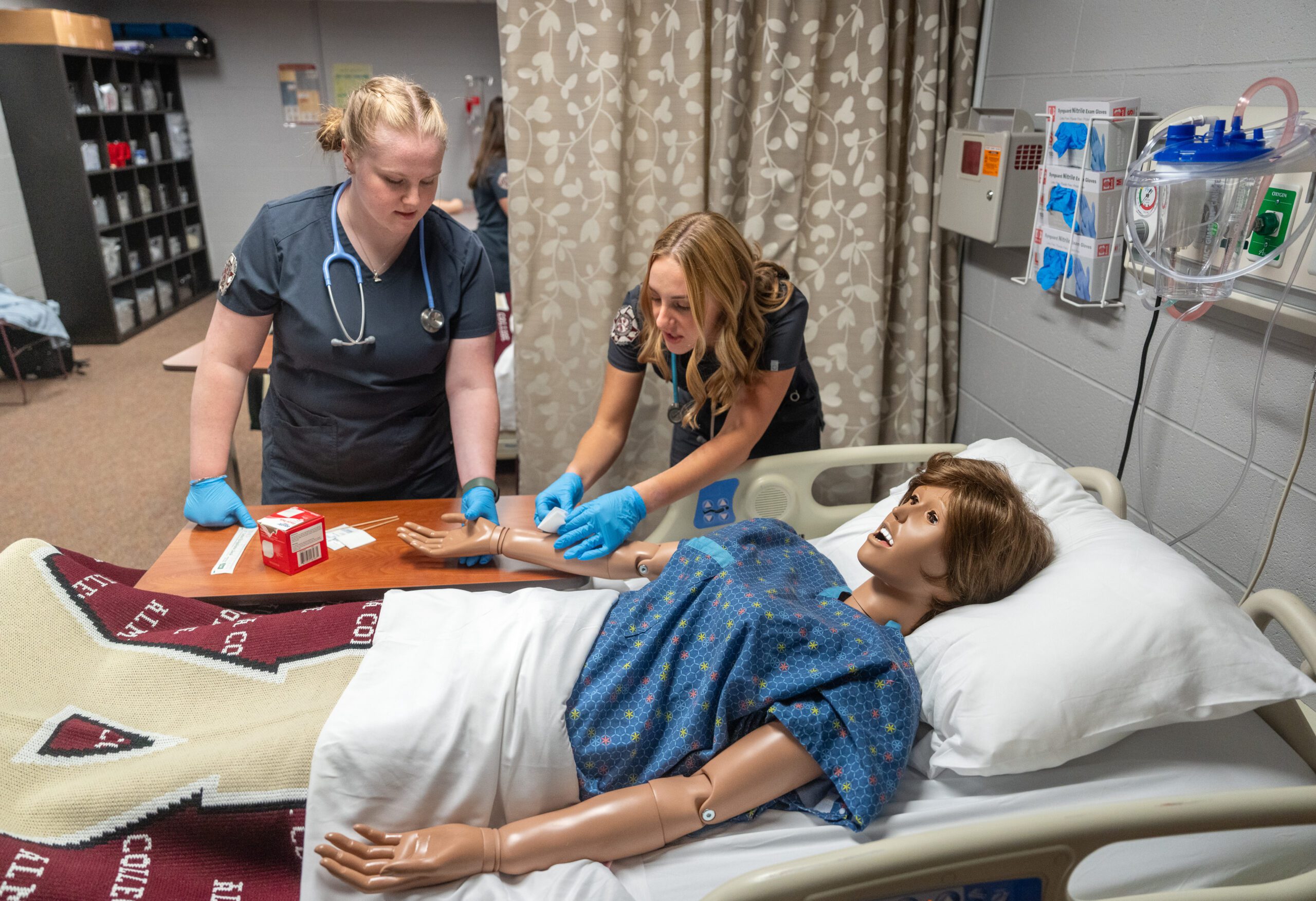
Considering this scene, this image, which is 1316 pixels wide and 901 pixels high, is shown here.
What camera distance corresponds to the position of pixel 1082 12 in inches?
77.5

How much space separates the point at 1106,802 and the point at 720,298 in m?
1.04

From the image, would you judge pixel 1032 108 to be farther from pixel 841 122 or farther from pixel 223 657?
pixel 223 657

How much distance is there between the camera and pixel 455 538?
163 cm

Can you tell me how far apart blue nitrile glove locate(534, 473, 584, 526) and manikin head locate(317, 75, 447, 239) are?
0.59 meters

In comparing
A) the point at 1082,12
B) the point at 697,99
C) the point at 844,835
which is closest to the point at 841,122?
the point at 697,99

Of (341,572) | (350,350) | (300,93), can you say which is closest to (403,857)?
(341,572)

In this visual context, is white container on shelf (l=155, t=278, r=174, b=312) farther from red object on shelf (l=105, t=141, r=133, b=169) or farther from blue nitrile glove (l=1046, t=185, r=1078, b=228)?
blue nitrile glove (l=1046, t=185, r=1078, b=228)

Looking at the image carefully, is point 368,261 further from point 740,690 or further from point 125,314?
point 125,314

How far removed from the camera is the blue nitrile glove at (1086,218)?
1800 millimetres

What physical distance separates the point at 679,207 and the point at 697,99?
0.92ft

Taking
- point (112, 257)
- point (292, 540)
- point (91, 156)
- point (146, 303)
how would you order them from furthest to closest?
1. point (146, 303)
2. point (112, 257)
3. point (91, 156)
4. point (292, 540)

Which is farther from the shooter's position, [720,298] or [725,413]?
[725,413]

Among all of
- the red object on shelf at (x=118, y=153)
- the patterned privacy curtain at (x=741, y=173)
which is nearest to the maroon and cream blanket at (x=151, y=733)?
the patterned privacy curtain at (x=741, y=173)

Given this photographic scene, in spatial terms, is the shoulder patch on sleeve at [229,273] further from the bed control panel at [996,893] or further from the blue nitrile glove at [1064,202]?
the blue nitrile glove at [1064,202]
